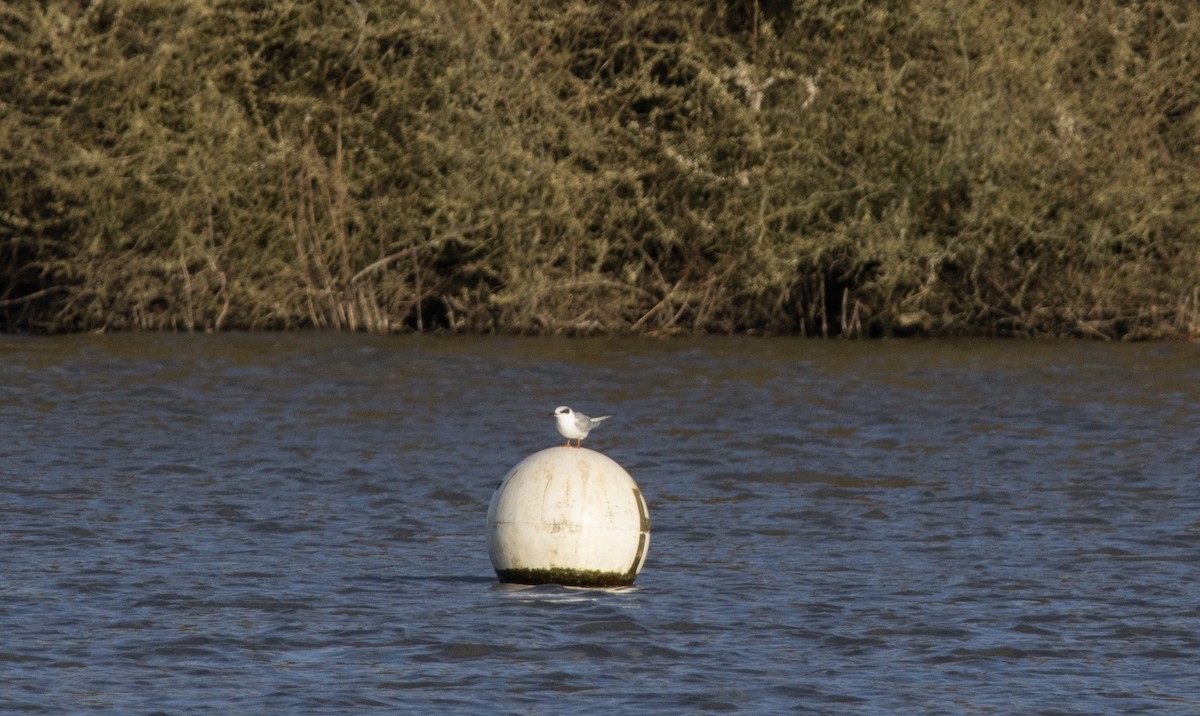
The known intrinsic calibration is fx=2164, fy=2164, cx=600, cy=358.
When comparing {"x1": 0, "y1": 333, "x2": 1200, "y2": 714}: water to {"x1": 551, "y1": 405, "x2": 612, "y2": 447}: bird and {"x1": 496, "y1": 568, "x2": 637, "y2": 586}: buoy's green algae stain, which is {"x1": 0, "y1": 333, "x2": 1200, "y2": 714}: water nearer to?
{"x1": 496, "y1": 568, "x2": 637, "y2": 586}: buoy's green algae stain

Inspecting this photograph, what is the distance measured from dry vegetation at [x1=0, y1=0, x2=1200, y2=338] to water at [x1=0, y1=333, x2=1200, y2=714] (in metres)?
3.29

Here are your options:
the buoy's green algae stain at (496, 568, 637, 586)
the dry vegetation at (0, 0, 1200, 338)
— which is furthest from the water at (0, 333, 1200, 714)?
the dry vegetation at (0, 0, 1200, 338)

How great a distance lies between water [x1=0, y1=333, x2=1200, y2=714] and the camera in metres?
9.05

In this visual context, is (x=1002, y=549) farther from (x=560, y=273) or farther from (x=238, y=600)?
(x=560, y=273)

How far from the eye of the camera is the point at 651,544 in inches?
508

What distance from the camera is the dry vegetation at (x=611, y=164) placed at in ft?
90.3

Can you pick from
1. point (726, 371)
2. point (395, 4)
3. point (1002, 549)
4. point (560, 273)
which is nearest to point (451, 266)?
point (560, 273)

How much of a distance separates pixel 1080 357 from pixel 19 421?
13.0m

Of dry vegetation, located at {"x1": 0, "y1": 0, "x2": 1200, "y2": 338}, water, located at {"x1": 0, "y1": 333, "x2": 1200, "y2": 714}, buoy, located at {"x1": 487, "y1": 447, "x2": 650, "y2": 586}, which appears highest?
dry vegetation, located at {"x1": 0, "y1": 0, "x2": 1200, "y2": 338}

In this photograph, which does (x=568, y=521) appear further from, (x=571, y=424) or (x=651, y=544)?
(x=651, y=544)

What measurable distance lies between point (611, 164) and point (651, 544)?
16.3 metres

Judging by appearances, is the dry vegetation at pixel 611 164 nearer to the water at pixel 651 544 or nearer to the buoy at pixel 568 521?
the water at pixel 651 544

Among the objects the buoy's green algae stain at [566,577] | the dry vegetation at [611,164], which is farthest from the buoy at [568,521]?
the dry vegetation at [611,164]

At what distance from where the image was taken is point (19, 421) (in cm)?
1973
